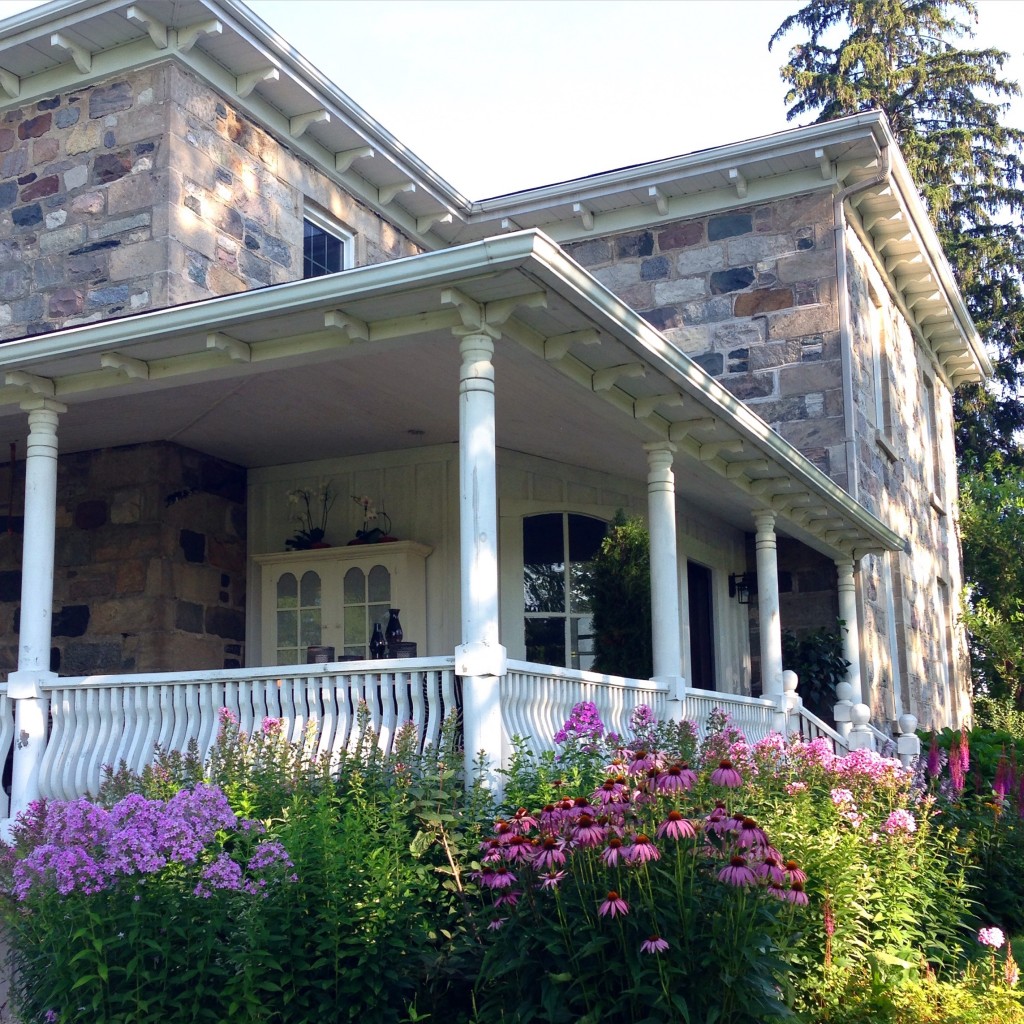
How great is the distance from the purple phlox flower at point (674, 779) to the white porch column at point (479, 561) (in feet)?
3.29

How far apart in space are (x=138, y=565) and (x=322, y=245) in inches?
145

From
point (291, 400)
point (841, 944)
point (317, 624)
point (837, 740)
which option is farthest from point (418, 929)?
point (837, 740)

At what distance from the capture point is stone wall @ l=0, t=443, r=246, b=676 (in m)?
8.99

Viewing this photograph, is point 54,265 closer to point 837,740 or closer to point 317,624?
point 317,624

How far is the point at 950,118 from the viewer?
80.4 feet

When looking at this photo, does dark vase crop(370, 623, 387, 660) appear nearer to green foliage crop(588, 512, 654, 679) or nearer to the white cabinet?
the white cabinet

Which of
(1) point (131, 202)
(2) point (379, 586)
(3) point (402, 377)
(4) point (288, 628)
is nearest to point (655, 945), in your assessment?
(3) point (402, 377)

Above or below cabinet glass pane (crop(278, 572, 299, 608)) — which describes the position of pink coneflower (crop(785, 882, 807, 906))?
below

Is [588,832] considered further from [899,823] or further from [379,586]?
[379,586]

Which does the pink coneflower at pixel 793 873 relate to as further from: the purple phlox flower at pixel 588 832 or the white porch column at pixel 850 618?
the white porch column at pixel 850 618

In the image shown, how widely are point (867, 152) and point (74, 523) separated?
754cm

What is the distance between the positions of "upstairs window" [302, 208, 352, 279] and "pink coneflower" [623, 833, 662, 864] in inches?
300

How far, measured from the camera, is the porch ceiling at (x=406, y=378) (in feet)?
19.2

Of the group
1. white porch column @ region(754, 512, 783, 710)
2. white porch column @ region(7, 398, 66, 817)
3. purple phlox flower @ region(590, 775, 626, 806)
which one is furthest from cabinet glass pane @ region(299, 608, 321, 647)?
purple phlox flower @ region(590, 775, 626, 806)
